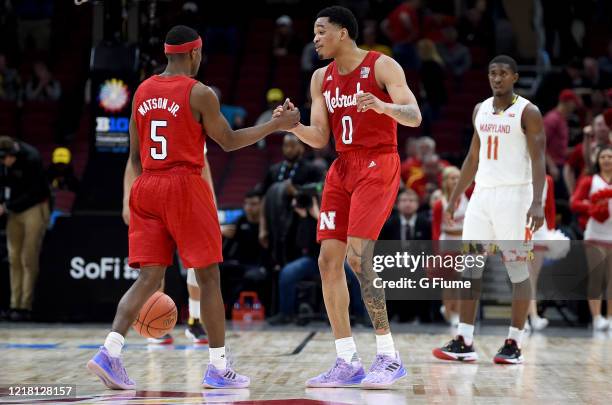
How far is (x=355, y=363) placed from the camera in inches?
258

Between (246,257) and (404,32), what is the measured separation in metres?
5.40

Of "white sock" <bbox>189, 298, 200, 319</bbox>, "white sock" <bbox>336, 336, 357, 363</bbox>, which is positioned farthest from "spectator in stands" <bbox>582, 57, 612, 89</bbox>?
"white sock" <bbox>336, 336, 357, 363</bbox>

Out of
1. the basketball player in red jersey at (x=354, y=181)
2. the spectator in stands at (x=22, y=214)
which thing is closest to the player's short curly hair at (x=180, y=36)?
the basketball player in red jersey at (x=354, y=181)

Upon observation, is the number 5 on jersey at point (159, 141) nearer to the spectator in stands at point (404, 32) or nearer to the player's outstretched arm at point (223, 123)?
the player's outstretched arm at point (223, 123)

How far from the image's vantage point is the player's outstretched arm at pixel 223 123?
246 inches

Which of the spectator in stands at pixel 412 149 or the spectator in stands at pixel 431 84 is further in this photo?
the spectator in stands at pixel 431 84

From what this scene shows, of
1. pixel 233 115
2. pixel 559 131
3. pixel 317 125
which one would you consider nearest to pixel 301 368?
pixel 317 125

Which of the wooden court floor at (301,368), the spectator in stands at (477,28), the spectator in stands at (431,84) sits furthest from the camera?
the spectator in stands at (477,28)

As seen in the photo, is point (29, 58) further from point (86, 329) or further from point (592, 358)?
point (592, 358)

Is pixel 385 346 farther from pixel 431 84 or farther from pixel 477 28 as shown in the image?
pixel 477 28

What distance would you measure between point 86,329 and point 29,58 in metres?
9.17

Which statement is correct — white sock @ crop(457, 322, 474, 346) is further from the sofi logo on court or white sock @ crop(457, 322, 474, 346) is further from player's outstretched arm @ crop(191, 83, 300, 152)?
the sofi logo on court

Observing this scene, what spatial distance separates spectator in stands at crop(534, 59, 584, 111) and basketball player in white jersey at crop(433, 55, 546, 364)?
714 centimetres

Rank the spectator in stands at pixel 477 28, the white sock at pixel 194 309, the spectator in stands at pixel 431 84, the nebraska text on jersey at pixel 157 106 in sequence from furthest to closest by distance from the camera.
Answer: the spectator in stands at pixel 477 28 → the spectator in stands at pixel 431 84 → the white sock at pixel 194 309 → the nebraska text on jersey at pixel 157 106
